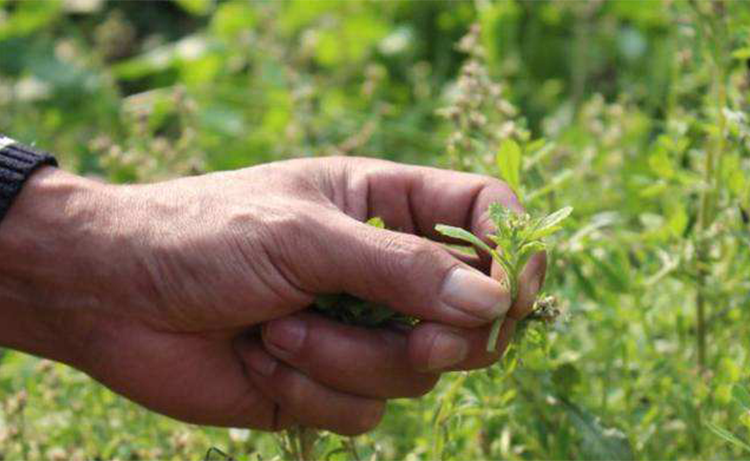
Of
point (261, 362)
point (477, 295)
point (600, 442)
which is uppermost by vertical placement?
point (477, 295)

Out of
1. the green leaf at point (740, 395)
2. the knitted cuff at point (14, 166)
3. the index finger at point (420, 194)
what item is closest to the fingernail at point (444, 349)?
the index finger at point (420, 194)

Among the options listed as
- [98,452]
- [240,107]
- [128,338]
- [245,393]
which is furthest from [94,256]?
[240,107]

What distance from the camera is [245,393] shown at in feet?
6.65

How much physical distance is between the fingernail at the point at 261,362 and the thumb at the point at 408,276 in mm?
219

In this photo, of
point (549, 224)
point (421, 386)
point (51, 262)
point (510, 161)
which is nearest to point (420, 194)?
point (510, 161)

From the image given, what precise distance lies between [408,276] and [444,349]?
111 mm

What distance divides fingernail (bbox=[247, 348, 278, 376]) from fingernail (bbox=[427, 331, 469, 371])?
31 centimetres

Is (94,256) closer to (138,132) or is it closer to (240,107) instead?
(138,132)

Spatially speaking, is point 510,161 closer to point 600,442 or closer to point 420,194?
point 420,194

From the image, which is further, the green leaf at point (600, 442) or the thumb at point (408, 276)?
the green leaf at point (600, 442)

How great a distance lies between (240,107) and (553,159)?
5.58 feet

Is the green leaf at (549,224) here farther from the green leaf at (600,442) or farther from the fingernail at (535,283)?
the green leaf at (600,442)

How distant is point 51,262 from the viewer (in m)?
1.98

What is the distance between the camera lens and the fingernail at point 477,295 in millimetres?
1664
